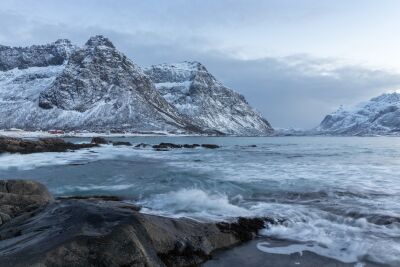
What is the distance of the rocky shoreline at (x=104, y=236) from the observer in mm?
7823

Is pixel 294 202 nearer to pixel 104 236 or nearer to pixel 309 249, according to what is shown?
pixel 309 249

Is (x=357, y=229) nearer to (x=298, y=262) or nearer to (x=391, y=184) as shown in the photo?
(x=298, y=262)

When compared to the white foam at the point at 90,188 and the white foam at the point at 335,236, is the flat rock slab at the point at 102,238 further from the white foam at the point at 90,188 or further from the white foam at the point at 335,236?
the white foam at the point at 90,188

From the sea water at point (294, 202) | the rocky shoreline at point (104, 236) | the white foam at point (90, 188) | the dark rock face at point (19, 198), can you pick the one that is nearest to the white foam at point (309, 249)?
the sea water at point (294, 202)

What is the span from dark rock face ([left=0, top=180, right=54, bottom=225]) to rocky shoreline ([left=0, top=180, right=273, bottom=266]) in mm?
48

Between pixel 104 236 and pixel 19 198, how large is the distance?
6.66 m

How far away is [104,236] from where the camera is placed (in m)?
8.38

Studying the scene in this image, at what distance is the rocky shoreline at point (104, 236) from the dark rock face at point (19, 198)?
0.16 feet

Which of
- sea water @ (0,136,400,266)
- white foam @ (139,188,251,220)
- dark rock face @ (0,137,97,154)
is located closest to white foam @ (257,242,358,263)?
sea water @ (0,136,400,266)

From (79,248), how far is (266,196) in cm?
1234

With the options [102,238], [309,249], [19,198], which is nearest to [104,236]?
[102,238]

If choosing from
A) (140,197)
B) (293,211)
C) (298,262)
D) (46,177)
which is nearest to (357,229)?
(293,211)

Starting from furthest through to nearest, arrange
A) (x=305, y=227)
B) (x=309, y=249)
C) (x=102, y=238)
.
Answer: (x=305, y=227)
(x=309, y=249)
(x=102, y=238)

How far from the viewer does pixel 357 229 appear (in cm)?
1275
